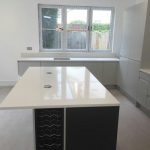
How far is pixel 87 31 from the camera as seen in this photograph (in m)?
5.40

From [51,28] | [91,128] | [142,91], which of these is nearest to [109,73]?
[142,91]

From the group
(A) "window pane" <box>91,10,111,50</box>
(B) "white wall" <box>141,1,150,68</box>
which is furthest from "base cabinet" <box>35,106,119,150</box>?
(A) "window pane" <box>91,10,111,50</box>

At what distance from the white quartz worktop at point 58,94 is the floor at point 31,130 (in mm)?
849

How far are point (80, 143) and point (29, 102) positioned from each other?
65cm

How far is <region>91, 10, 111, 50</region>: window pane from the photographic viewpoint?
5.38 m

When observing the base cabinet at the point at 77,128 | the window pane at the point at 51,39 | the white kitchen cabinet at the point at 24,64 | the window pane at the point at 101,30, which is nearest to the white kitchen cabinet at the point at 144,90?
the base cabinet at the point at 77,128

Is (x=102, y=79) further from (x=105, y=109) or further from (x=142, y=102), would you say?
(x=105, y=109)

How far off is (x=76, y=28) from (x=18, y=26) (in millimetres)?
1658

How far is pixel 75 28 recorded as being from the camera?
5.36m

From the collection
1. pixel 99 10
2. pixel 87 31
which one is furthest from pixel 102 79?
pixel 99 10

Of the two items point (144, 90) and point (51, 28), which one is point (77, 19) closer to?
point (51, 28)

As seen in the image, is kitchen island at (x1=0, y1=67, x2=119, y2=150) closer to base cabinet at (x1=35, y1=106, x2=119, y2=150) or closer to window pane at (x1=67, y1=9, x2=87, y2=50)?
base cabinet at (x1=35, y1=106, x2=119, y2=150)

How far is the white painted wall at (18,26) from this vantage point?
492 centimetres

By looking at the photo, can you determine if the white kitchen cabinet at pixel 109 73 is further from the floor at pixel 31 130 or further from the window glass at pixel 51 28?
the window glass at pixel 51 28
